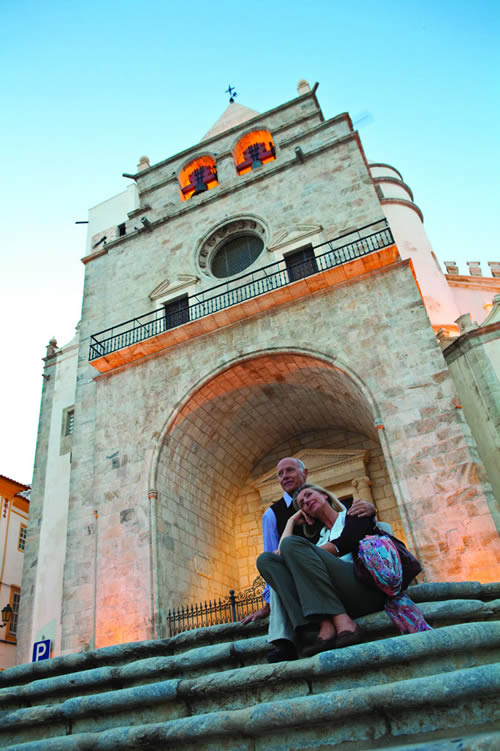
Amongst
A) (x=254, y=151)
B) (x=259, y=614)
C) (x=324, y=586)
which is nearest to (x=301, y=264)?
(x=254, y=151)

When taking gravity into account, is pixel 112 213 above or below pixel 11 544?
above

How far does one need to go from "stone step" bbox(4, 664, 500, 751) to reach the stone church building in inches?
236

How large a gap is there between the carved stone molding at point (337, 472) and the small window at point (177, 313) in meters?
4.44

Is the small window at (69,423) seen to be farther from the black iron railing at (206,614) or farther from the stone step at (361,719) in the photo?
the stone step at (361,719)

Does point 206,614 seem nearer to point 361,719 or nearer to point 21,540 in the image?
point 361,719

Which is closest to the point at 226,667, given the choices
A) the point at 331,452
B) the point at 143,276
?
the point at 331,452

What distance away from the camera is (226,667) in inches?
152

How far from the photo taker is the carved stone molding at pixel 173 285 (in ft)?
44.9

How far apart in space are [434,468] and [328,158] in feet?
28.4

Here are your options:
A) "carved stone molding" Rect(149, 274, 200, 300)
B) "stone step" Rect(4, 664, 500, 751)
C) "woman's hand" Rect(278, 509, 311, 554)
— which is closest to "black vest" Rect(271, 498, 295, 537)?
"woman's hand" Rect(278, 509, 311, 554)

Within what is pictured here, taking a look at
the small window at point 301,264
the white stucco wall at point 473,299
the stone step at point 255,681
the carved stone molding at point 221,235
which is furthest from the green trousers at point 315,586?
the white stucco wall at point 473,299

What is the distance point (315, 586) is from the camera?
318cm

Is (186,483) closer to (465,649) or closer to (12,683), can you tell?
(12,683)

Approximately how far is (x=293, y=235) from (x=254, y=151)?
4928 mm
